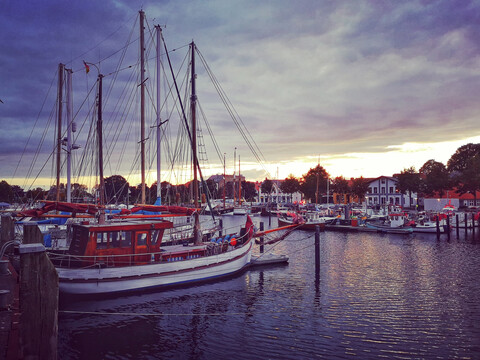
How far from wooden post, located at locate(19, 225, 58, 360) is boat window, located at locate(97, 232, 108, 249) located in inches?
581

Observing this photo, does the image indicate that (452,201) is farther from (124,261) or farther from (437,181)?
(124,261)

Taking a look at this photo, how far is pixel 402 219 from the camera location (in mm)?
59312

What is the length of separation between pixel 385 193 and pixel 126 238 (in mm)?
105084

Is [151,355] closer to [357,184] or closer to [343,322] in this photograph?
[343,322]

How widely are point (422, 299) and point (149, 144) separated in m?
29.3

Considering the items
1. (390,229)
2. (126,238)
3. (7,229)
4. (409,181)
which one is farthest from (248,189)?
(7,229)

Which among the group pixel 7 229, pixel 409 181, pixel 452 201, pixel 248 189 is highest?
pixel 409 181

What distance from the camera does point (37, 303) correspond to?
6.76 m

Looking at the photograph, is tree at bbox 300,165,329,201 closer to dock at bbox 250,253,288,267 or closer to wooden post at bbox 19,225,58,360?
dock at bbox 250,253,288,267

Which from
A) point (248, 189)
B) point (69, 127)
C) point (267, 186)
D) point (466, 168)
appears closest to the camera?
point (69, 127)

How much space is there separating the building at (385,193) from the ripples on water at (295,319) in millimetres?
85382

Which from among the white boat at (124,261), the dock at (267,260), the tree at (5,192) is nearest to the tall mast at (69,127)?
the white boat at (124,261)

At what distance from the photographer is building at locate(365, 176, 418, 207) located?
11088cm

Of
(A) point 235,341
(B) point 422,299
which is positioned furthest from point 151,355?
(B) point 422,299
